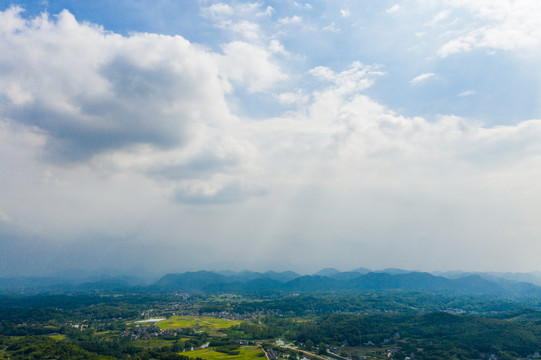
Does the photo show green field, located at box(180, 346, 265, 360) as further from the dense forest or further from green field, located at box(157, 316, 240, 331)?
green field, located at box(157, 316, 240, 331)

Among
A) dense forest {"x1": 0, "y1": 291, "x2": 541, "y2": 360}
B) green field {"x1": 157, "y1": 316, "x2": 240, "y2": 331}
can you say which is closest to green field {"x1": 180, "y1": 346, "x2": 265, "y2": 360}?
dense forest {"x1": 0, "y1": 291, "x2": 541, "y2": 360}

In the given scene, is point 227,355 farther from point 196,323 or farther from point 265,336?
point 196,323

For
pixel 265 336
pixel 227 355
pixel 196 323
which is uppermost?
pixel 227 355

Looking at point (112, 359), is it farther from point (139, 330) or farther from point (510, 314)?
point (510, 314)

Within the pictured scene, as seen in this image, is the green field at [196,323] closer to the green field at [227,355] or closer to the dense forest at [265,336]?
the dense forest at [265,336]

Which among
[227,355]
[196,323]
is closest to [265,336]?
[227,355]

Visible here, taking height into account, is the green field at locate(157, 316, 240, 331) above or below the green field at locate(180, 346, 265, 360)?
below
